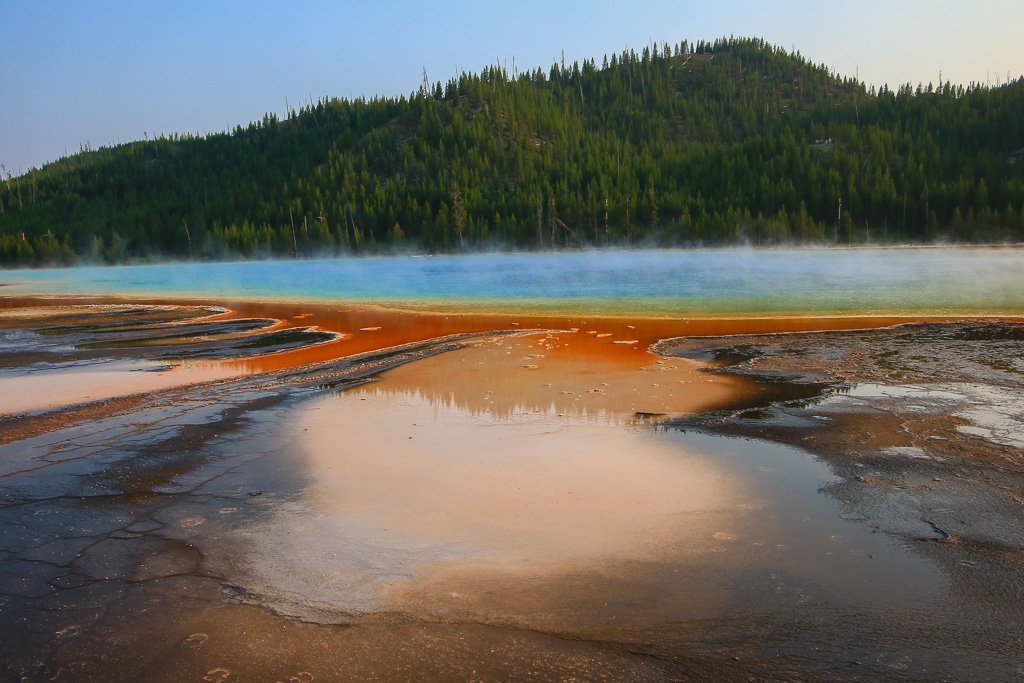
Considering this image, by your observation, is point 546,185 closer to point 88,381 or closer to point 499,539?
point 88,381

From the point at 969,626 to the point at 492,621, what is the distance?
307 cm

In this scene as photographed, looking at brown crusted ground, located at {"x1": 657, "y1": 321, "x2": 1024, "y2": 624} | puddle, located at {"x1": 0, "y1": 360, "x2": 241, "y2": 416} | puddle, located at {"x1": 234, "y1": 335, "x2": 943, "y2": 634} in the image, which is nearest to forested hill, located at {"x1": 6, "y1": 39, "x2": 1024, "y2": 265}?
brown crusted ground, located at {"x1": 657, "y1": 321, "x2": 1024, "y2": 624}

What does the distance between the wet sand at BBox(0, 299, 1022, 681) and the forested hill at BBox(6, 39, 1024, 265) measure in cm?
10984

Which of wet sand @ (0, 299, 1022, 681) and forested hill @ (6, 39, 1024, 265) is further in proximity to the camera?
forested hill @ (6, 39, 1024, 265)

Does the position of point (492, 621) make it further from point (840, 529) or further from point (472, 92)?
point (472, 92)

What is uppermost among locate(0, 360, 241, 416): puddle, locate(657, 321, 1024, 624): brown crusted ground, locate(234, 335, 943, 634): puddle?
locate(0, 360, 241, 416): puddle

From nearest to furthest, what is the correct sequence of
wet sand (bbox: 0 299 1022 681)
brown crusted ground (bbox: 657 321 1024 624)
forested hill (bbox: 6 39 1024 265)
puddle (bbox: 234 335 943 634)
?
wet sand (bbox: 0 299 1022 681)
puddle (bbox: 234 335 943 634)
brown crusted ground (bbox: 657 321 1024 624)
forested hill (bbox: 6 39 1024 265)

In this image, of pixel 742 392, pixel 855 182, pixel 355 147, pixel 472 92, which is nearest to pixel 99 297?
pixel 742 392

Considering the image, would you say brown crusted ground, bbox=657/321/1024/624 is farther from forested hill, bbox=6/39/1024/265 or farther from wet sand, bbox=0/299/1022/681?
forested hill, bbox=6/39/1024/265

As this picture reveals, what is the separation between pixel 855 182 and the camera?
120500 millimetres

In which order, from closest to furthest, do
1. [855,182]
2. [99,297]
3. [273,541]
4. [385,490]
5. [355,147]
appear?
[273,541], [385,490], [99,297], [855,182], [355,147]

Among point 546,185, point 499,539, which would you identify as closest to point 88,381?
point 499,539

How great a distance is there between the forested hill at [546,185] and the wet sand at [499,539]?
10984 cm

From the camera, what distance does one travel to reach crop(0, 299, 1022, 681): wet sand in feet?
15.1
